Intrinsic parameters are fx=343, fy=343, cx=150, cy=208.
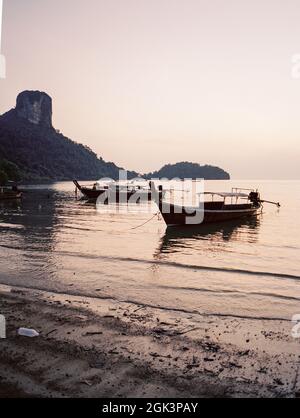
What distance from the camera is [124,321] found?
9.88m

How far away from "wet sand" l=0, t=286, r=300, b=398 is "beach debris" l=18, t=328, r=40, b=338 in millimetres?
169

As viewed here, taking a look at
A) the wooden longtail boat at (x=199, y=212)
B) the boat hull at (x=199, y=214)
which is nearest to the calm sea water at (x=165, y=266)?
the boat hull at (x=199, y=214)

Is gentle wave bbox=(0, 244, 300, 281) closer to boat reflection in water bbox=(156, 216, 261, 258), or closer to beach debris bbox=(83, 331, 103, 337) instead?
boat reflection in water bbox=(156, 216, 261, 258)

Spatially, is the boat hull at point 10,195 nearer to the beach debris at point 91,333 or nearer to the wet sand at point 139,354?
the wet sand at point 139,354

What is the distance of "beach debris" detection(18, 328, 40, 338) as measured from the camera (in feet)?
27.5

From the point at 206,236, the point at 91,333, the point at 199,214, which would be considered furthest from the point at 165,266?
the point at 199,214

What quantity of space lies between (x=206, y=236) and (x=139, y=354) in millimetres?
22520

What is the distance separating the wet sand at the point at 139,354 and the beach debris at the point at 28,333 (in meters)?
0.17

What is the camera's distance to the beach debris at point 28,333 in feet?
27.5

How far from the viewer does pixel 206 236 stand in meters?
29.6

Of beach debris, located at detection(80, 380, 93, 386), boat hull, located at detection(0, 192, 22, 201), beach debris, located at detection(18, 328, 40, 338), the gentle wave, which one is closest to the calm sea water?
the gentle wave

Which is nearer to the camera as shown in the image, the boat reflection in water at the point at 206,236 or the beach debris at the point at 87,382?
the beach debris at the point at 87,382
